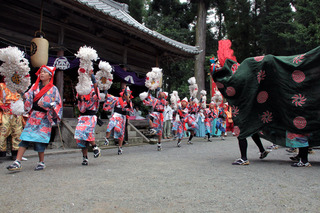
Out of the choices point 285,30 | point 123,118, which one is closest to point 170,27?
point 285,30

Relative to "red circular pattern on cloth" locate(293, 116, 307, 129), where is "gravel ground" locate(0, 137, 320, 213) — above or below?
below

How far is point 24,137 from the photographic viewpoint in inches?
180

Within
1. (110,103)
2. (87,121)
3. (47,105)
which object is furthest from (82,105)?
(110,103)

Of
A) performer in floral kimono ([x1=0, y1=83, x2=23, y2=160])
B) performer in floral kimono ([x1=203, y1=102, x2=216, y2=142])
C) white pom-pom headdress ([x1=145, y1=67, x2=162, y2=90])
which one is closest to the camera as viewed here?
performer in floral kimono ([x1=0, y1=83, x2=23, y2=160])

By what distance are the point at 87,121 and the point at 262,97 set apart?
3754mm

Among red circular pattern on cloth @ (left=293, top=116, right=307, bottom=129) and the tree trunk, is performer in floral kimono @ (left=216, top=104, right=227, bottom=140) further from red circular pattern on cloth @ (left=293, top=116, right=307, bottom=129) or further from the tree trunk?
red circular pattern on cloth @ (left=293, top=116, right=307, bottom=129)

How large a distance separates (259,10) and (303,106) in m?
21.0

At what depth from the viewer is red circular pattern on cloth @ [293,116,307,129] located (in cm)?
509

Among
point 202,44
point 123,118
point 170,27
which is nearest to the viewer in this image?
point 123,118

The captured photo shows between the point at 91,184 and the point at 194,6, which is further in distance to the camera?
the point at 194,6

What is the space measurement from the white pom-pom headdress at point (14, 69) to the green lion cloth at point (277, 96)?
394 centimetres

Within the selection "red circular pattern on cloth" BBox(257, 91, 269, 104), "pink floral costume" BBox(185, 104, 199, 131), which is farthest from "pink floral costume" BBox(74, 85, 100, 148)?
"pink floral costume" BBox(185, 104, 199, 131)

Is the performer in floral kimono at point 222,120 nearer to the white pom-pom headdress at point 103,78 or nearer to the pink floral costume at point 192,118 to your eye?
the pink floral costume at point 192,118

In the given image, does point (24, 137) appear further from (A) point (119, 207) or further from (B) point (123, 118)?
(B) point (123, 118)
